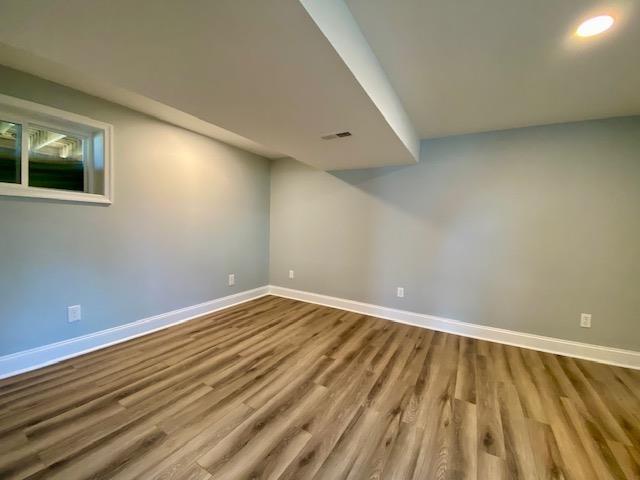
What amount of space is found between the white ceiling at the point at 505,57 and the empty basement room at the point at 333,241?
0.02 meters

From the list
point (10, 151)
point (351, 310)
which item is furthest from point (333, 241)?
point (10, 151)

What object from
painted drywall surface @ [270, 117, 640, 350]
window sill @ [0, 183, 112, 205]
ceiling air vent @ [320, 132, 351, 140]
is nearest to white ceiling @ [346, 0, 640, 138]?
painted drywall surface @ [270, 117, 640, 350]

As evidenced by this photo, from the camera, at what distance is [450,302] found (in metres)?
3.01

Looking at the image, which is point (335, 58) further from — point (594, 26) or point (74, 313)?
point (74, 313)

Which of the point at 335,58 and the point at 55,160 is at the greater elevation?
the point at 335,58

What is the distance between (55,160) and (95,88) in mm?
735

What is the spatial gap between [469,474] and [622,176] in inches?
114

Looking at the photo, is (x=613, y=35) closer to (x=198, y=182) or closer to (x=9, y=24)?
(x=9, y=24)

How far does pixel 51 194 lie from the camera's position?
2.09m

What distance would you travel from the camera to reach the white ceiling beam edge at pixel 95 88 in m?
1.79

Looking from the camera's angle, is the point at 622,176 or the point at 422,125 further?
the point at 422,125

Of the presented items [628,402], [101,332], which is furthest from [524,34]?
[101,332]

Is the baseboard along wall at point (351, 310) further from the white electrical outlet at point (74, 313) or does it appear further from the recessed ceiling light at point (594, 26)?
the recessed ceiling light at point (594, 26)

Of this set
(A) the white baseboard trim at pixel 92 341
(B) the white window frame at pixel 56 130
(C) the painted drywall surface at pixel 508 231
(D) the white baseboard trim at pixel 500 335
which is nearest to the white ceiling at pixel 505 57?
→ (C) the painted drywall surface at pixel 508 231
